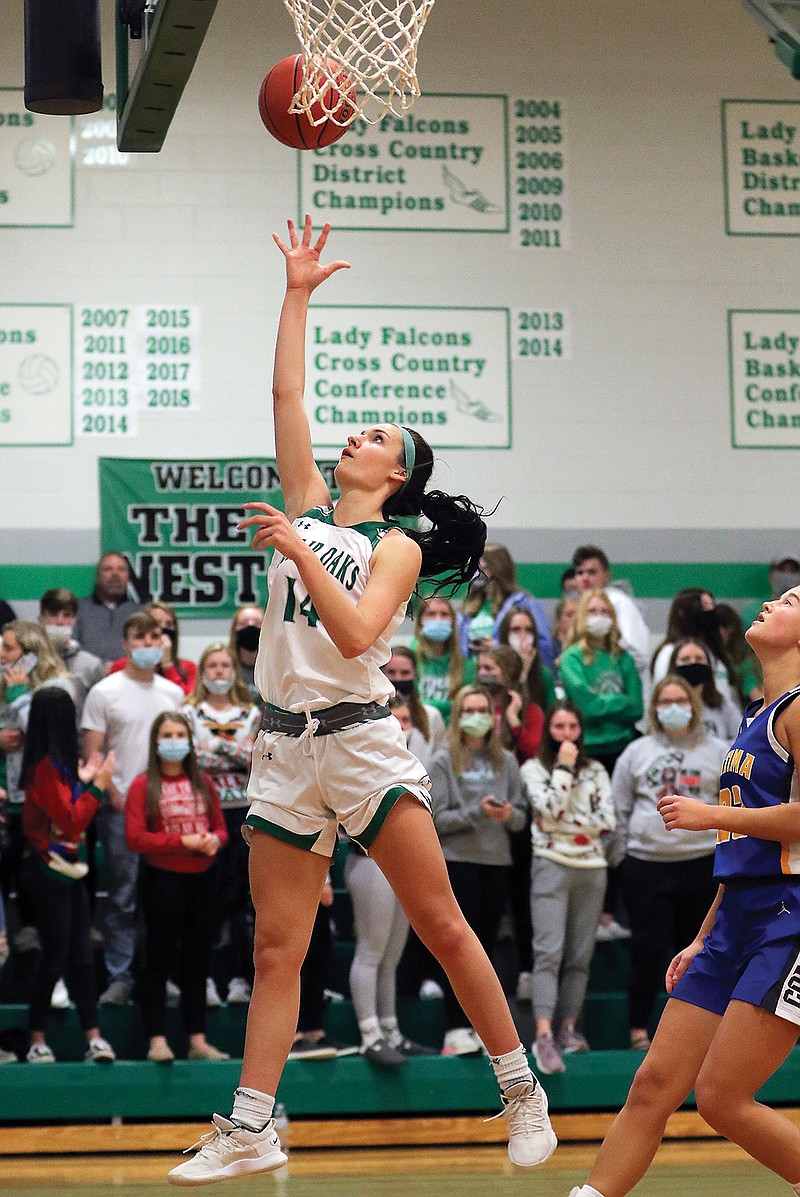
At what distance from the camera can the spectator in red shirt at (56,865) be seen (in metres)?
7.33

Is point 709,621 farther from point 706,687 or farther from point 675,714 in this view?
point 675,714

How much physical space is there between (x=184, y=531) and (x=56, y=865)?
404 centimetres

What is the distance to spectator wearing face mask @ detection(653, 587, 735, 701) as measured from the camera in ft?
30.0

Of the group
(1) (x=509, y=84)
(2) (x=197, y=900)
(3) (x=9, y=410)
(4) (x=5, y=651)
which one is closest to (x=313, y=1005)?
(2) (x=197, y=900)

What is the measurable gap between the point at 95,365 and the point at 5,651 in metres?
3.51

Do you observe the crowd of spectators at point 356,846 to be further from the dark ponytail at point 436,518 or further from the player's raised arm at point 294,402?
the player's raised arm at point 294,402

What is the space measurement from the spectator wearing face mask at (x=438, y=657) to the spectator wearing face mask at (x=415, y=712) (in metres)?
0.43

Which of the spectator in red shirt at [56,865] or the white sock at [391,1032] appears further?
the white sock at [391,1032]

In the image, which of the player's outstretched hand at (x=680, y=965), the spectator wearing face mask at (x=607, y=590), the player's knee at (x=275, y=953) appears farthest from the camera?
the spectator wearing face mask at (x=607, y=590)

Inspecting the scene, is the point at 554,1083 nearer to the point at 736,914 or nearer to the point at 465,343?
the point at 736,914

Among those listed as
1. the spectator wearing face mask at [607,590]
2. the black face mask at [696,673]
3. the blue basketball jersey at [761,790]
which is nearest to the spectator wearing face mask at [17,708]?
the black face mask at [696,673]

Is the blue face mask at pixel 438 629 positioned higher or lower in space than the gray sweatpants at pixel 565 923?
higher

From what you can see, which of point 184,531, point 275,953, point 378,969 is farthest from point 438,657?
point 275,953

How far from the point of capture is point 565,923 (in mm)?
7738
